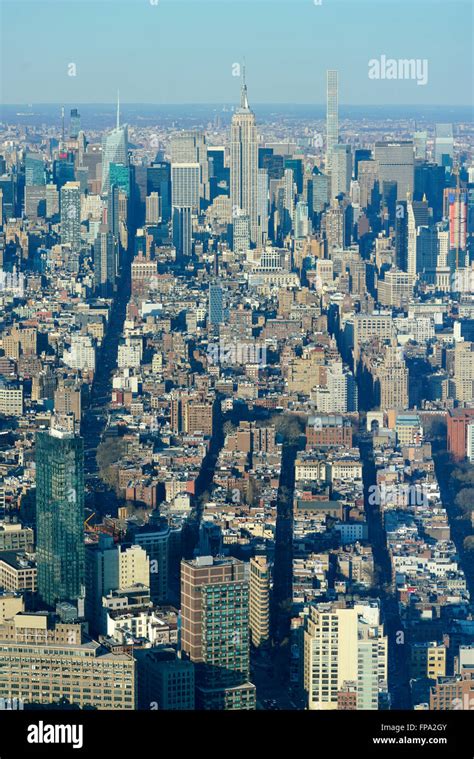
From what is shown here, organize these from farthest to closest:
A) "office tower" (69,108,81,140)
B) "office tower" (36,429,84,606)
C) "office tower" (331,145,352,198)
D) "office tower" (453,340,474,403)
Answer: "office tower" (331,145,352,198) < "office tower" (69,108,81,140) < "office tower" (453,340,474,403) < "office tower" (36,429,84,606)

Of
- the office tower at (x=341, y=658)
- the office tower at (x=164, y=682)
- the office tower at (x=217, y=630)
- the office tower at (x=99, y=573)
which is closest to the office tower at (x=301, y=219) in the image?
the office tower at (x=99, y=573)

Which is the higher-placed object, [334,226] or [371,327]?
[334,226]

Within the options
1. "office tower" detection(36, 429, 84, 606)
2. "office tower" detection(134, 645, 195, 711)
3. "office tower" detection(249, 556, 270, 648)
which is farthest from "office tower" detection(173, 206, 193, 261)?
"office tower" detection(134, 645, 195, 711)

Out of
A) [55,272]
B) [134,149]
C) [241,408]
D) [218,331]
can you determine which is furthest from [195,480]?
[134,149]

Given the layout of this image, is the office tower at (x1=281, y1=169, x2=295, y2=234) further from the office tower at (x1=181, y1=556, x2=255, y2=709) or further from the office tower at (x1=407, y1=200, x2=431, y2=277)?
the office tower at (x1=181, y1=556, x2=255, y2=709)

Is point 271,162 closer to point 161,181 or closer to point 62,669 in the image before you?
point 161,181

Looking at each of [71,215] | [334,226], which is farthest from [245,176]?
[71,215]
